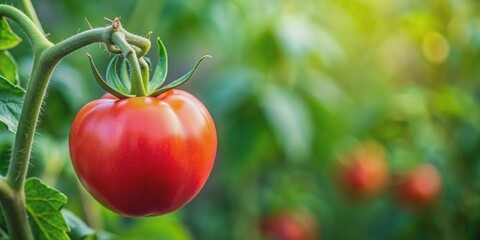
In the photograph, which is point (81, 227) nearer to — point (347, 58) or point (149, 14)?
point (149, 14)

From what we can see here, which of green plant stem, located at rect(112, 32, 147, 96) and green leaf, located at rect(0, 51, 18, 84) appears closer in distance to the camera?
green plant stem, located at rect(112, 32, 147, 96)

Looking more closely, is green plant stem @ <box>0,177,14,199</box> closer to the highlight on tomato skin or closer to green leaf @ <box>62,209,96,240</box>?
green leaf @ <box>62,209,96,240</box>

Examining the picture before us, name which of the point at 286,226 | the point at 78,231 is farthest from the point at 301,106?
the point at 78,231

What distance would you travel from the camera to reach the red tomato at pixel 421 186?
6.54 feet

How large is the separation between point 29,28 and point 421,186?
157 centimetres

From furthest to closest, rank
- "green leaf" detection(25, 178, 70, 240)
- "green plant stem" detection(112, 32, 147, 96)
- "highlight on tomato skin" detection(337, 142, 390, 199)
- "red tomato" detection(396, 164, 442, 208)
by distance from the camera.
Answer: "highlight on tomato skin" detection(337, 142, 390, 199), "red tomato" detection(396, 164, 442, 208), "green leaf" detection(25, 178, 70, 240), "green plant stem" detection(112, 32, 147, 96)

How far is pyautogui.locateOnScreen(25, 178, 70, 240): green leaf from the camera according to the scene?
63cm

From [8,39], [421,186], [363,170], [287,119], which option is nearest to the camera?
[8,39]

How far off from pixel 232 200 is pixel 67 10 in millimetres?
814

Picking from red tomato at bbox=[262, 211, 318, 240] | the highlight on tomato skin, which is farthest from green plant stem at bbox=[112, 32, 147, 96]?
the highlight on tomato skin

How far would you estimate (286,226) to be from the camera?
2027mm

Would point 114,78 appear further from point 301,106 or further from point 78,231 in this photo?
point 301,106

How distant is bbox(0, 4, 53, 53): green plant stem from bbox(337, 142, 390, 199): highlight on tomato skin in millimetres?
1644

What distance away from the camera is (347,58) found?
2.81 m
